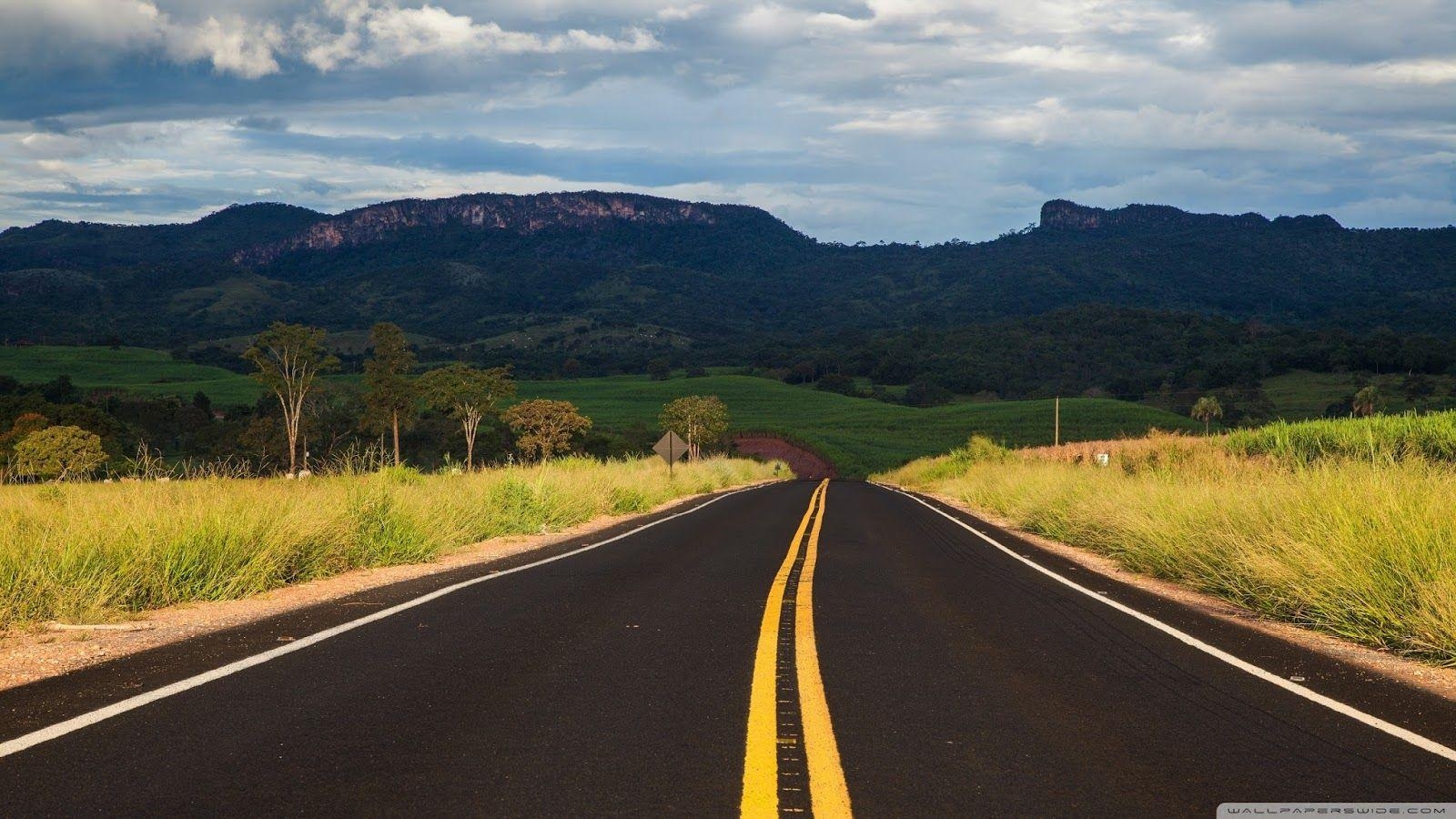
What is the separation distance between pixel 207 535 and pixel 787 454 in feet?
282

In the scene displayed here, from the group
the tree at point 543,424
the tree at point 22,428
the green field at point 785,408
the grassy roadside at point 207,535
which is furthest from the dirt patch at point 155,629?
the green field at point 785,408

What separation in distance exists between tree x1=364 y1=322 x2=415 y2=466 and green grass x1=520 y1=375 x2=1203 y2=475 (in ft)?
126

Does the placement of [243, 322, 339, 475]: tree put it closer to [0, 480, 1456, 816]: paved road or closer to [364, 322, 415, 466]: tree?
[364, 322, 415, 466]: tree

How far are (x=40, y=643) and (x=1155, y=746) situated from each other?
803 cm

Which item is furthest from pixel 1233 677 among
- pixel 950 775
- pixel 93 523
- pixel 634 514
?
pixel 634 514

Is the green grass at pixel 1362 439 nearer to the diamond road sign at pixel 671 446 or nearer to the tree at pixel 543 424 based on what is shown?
the diamond road sign at pixel 671 446

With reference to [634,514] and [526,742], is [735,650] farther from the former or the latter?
[634,514]

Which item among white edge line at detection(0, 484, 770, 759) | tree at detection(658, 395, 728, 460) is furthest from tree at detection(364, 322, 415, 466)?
white edge line at detection(0, 484, 770, 759)

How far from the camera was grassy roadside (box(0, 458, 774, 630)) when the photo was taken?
9.27 m

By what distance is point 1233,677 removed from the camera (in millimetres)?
7219

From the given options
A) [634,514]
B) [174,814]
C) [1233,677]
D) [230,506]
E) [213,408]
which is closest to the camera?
[174,814]

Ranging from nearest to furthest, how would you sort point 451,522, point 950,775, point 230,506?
1. point 950,775
2. point 230,506
3. point 451,522

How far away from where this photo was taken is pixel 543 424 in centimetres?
7956

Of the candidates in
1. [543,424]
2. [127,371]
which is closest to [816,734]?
[543,424]
